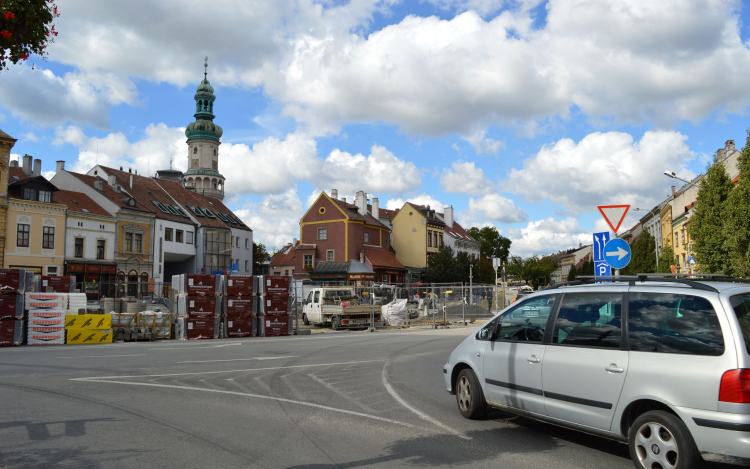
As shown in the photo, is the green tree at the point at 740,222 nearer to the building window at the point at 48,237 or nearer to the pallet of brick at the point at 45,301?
the pallet of brick at the point at 45,301

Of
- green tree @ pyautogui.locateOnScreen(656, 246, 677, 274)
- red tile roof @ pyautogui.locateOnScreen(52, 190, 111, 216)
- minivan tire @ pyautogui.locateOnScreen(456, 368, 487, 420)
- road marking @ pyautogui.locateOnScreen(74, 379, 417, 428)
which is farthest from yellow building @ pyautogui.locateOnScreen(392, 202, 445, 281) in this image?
minivan tire @ pyautogui.locateOnScreen(456, 368, 487, 420)

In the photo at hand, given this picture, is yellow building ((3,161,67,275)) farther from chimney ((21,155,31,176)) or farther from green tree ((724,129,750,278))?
green tree ((724,129,750,278))

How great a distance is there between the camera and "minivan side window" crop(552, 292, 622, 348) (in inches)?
225

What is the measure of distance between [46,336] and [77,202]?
112 feet

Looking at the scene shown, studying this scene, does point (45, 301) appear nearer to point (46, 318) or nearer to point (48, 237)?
point (46, 318)

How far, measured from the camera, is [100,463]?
5691 mm

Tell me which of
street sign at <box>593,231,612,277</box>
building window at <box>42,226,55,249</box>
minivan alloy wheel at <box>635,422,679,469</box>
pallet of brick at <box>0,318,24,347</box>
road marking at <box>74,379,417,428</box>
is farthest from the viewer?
building window at <box>42,226,55,249</box>

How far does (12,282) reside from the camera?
19.7 meters

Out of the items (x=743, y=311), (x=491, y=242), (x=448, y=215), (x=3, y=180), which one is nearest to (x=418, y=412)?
(x=743, y=311)

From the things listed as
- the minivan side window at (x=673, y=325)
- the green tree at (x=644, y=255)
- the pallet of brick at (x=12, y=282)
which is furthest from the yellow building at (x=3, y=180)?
the green tree at (x=644, y=255)

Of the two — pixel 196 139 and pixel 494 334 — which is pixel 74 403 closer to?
pixel 494 334

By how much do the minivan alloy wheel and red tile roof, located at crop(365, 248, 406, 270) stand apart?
190ft

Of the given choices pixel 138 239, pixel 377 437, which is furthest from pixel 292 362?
pixel 138 239

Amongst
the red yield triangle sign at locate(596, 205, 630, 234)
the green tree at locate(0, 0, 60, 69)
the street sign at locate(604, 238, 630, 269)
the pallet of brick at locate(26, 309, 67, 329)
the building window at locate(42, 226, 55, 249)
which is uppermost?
the building window at locate(42, 226, 55, 249)
